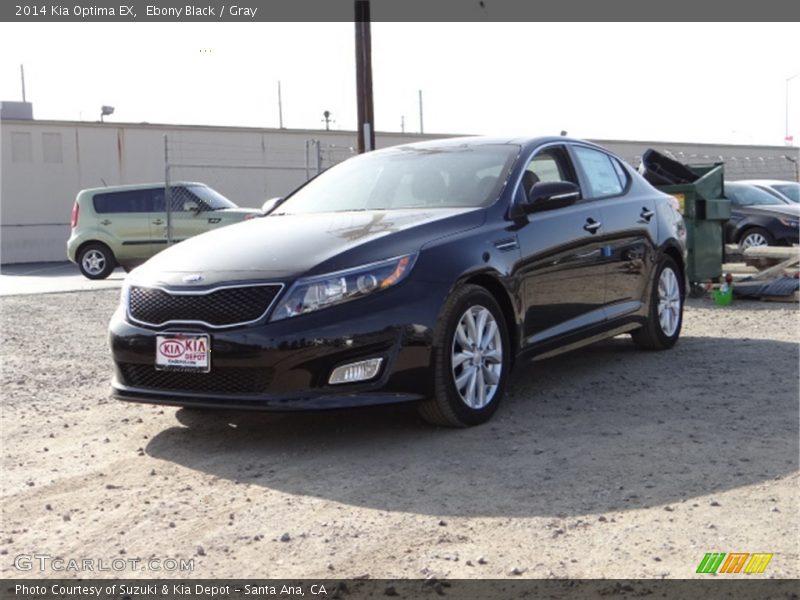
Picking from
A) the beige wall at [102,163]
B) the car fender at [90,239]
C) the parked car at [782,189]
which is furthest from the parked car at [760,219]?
the beige wall at [102,163]

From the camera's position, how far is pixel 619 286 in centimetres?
689

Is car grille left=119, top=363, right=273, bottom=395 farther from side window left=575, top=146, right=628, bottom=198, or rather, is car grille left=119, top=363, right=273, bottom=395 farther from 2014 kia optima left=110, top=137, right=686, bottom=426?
side window left=575, top=146, right=628, bottom=198

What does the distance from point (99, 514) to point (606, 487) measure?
6.85ft

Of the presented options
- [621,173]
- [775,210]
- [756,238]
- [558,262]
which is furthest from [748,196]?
[558,262]

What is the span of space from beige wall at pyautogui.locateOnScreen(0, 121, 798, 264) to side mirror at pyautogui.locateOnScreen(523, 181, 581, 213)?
20.0m

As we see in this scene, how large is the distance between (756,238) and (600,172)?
10179 mm

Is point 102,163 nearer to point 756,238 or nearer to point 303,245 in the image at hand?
point 756,238

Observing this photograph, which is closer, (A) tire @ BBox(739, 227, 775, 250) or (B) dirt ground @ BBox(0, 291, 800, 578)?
(B) dirt ground @ BBox(0, 291, 800, 578)

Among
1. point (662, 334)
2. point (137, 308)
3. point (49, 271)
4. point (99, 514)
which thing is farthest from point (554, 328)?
point (49, 271)

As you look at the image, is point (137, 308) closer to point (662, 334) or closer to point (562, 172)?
point (562, 172)

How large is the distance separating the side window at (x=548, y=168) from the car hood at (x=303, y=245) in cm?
68

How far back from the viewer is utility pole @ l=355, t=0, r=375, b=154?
1366cm

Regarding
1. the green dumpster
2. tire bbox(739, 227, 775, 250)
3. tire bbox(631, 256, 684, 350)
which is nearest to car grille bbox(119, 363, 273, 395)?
tire bbox(631, 256, 684, 350)

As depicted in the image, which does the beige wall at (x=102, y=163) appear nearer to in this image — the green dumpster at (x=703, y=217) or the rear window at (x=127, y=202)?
the rear window at (x=127, y=202)
